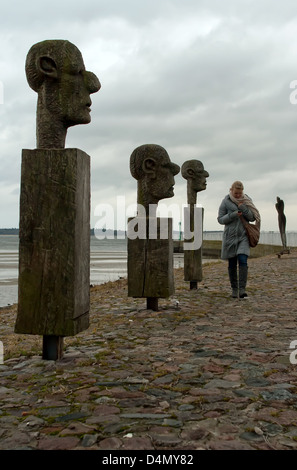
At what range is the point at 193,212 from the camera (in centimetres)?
1027

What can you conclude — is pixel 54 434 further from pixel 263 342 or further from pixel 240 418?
pixel 263 342

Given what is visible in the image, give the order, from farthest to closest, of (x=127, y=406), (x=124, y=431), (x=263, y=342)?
(x=263, y=342)
(x=127, y=406)
(x=124, y=431)

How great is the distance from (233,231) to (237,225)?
135mm

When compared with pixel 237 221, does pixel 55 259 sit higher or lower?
lower

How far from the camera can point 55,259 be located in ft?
13.8

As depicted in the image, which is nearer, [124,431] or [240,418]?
[124,431]

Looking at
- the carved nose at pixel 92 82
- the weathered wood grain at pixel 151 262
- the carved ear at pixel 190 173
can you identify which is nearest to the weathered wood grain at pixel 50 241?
the carved nose at pixel 92 82

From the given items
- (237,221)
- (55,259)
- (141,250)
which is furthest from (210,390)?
(237,221)

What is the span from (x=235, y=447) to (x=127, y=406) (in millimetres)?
923

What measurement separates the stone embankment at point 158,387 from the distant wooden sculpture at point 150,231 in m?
0.59

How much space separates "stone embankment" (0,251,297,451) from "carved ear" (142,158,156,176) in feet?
7.25

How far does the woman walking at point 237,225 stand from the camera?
874 cm

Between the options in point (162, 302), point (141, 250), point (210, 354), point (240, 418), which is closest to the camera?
point (240, 418)

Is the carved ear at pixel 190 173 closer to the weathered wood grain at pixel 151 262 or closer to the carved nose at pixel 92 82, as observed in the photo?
the weathered wood grain at pixel 151 262
